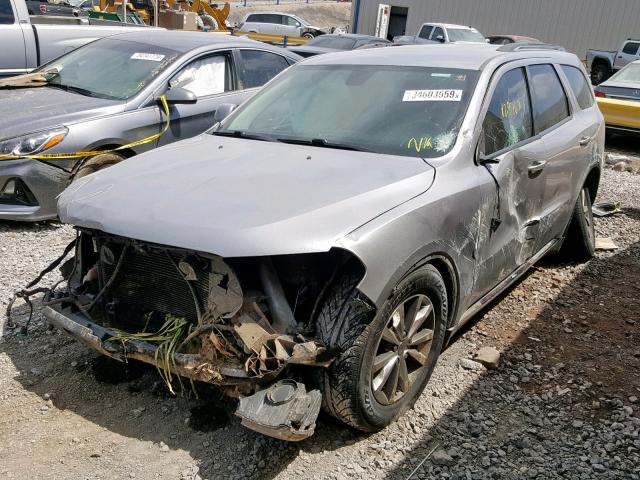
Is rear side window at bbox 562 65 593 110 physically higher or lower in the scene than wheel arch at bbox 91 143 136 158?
higher

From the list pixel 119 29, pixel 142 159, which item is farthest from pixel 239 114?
pixel 119 29

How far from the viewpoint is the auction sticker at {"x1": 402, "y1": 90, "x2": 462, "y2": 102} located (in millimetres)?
3607

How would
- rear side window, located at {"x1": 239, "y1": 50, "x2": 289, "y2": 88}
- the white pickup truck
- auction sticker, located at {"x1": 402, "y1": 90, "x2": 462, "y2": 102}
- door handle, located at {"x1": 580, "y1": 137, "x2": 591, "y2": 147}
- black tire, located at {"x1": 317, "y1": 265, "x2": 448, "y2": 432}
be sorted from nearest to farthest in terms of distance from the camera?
black tire, located at {"x1": 317, "y1": 265, "x2": 448, "y2": 432}
auction sticker, located at {"x1": 402, "y1": 90, "x2": 462, "y2": 102}
door handle, located at {"x1": 580, "y1": 137, "x2": 591, "y2": 147}
rear side window, located at {"x1": 239, "y1": 50, "x2": 289, "y2": 88}
the white pickup truck

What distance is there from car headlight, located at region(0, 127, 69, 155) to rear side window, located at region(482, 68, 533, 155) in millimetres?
3629

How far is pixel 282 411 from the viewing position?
2510 millimetres

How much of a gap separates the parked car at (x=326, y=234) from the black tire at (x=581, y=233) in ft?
3.64

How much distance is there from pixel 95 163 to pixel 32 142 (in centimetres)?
55

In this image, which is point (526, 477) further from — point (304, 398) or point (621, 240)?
point (621, 240)

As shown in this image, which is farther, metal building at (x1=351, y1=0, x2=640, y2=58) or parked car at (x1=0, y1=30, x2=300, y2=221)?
metal building at (x1=351, y1=0, x2=640, y2=58)

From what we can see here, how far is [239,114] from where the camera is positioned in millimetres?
4281

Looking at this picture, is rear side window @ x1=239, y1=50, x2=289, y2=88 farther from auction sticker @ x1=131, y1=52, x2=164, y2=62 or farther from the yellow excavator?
the yellow excavator

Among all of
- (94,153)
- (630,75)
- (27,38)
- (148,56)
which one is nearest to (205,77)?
(148,56)

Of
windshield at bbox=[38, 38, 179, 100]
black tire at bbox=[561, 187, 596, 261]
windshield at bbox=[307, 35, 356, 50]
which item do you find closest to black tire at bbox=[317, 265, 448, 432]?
black tire at bbox=[561, 187, 596, 261]

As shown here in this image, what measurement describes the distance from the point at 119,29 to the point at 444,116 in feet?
25.9
